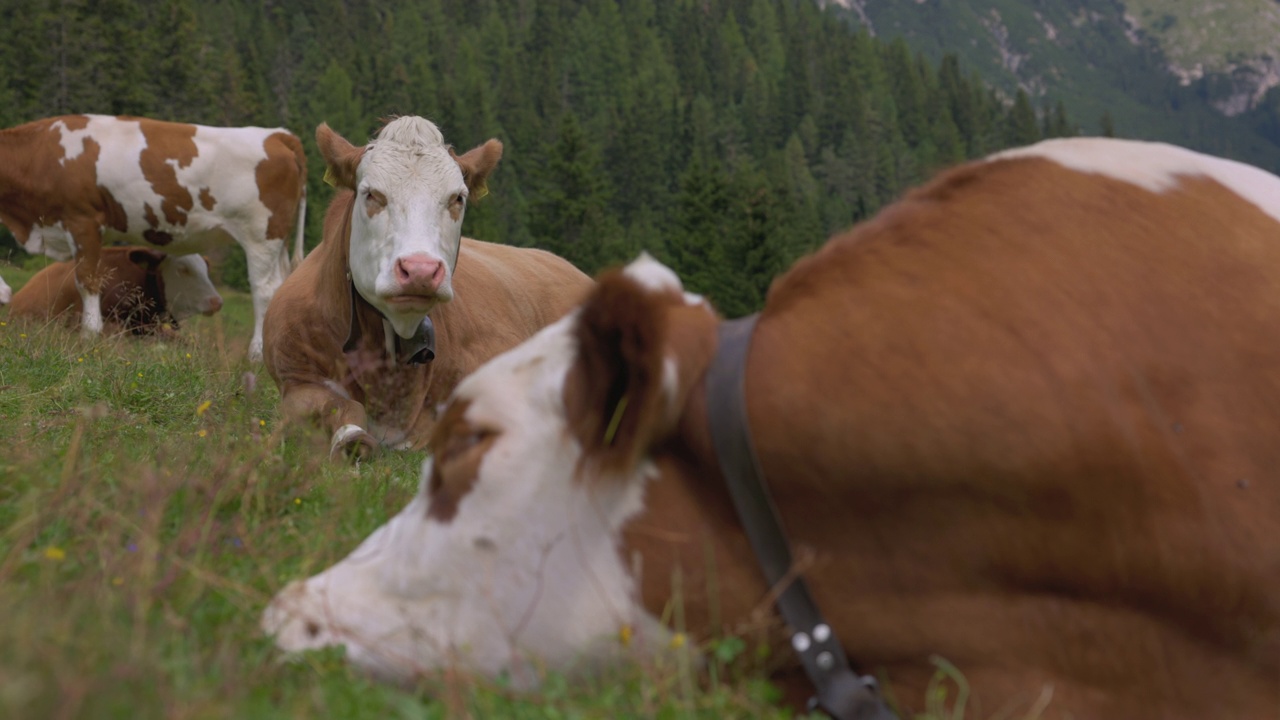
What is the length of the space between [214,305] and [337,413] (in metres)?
8.59

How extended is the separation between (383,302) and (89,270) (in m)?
7.86

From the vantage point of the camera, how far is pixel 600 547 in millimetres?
2656

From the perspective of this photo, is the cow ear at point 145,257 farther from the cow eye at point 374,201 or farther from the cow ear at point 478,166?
the cow eye at point 374,201

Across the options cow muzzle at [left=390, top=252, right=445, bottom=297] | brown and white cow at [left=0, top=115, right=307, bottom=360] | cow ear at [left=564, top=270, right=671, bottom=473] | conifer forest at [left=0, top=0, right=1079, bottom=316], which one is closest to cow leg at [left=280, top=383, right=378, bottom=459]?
cow muzzle at [left=390, top=252, right=445, bottom=297]

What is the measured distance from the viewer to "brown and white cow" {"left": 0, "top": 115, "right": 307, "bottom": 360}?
42.1 ft

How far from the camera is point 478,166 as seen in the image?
7293 millimetres

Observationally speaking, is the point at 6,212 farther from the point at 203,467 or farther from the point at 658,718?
the point at 658,718

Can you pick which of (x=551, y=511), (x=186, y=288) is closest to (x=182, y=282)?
(x=186, y=288)

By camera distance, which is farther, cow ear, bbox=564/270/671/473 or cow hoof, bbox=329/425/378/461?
cow hoof, bbox=329/425/378/461

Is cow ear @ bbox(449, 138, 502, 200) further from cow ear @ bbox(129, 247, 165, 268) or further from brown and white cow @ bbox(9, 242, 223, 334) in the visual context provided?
cow ear @ bbox(129, 247, 165, 268)

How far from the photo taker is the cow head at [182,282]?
1396 cm

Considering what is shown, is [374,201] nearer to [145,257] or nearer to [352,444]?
[352,444]

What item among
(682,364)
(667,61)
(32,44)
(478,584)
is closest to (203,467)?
(478,584)

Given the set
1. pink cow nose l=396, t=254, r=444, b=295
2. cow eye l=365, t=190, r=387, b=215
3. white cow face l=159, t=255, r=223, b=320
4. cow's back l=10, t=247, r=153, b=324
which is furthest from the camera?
white cow face l=159, t=255, r=223, b=320
